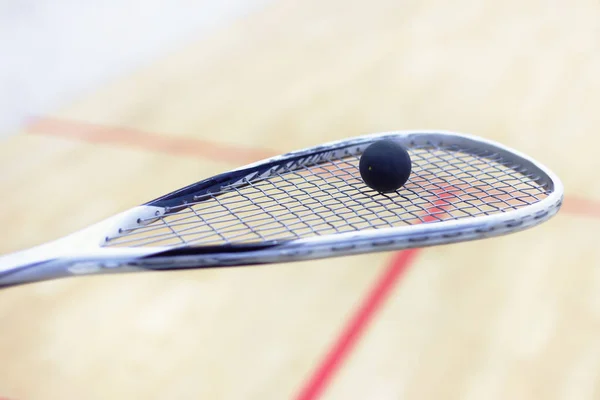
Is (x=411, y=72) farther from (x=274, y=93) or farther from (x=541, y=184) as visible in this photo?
(x=541, y=184)

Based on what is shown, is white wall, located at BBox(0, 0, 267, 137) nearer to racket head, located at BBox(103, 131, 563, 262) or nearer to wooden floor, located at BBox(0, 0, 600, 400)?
wooden floor, located at BBox(0, 0, 600, 400)

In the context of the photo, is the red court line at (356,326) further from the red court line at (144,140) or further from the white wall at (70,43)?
the white wall at (70,43)

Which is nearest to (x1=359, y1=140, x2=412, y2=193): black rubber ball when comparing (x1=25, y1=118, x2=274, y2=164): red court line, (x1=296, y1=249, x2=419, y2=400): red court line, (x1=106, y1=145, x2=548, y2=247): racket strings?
(x1=106, y1=145, x2=548, y2=247): racket strings

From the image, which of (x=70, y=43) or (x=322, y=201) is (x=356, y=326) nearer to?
(x=322, y=201)

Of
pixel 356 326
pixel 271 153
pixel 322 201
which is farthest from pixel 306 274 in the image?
pixel 271 153

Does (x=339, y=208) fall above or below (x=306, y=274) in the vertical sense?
above

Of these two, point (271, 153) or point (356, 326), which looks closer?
point (356, 326)

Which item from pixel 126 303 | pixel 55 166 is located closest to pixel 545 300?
pixel 126 303
